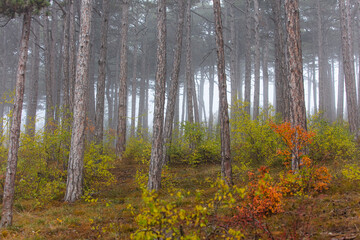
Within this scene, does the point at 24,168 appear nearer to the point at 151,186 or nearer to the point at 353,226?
the point at 151,186

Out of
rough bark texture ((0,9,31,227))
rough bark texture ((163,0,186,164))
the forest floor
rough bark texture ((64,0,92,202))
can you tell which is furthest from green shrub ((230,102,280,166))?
rough bark texture ((0,9,31,227))

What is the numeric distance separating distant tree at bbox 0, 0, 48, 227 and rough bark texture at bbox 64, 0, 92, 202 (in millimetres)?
1843

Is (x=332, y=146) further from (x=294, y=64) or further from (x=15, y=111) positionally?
(x=15, y=111)

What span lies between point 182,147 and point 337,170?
765cm

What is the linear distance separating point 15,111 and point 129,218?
3903 mm

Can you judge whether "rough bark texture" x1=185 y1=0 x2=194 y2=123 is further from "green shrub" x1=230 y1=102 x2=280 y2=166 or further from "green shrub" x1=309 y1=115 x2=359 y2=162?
"green shrub" x1=309 y1=115 x2=359 y2=162

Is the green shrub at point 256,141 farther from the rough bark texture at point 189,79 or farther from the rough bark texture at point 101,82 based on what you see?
the rough bark texture at point 101,82

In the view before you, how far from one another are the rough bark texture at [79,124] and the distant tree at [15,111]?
184 centimetres

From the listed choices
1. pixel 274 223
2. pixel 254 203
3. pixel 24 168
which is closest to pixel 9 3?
pixel 24 168

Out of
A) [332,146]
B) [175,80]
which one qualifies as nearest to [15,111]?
[175,80]

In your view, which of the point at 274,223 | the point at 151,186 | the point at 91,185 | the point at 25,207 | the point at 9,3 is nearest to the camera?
the point at 274,223

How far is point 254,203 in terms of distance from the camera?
18.2ft

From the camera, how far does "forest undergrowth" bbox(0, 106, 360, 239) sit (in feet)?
13.6

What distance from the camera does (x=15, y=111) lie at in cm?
671
